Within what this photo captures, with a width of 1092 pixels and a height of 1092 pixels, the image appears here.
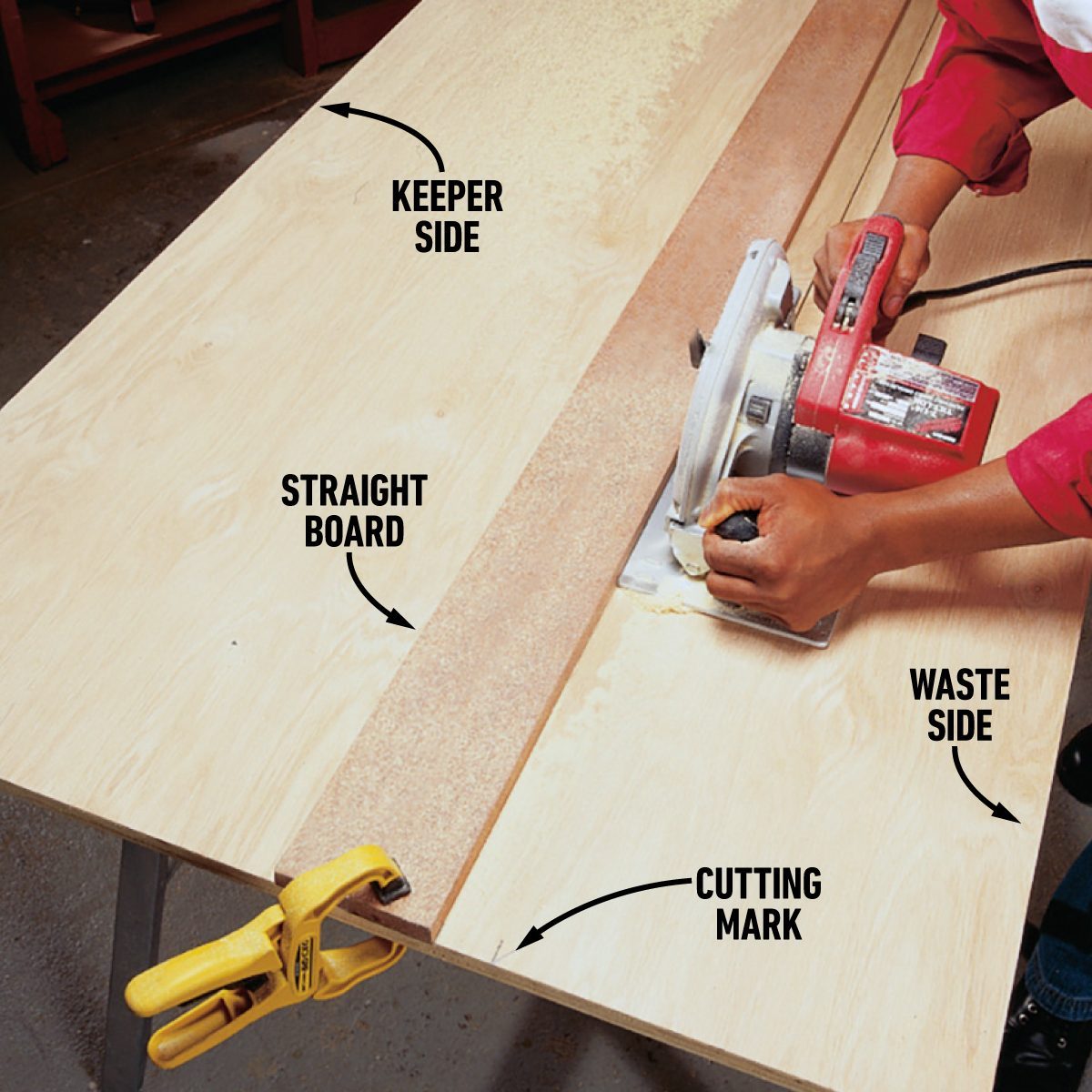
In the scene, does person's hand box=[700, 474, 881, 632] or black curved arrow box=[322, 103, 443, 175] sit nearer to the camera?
person's hand box=[700, 474, 881, 632]

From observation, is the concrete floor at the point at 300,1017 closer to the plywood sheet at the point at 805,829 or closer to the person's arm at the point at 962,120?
the plywood sheet at the point at 805,829

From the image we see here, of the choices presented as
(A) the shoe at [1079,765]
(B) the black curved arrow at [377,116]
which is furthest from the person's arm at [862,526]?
(B) the black curved arrow at [377,116]

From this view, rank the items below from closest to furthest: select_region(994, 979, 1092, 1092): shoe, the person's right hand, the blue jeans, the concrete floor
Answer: the person's right hand → the blue jeans → select_region(994, 979, 1092, 1092): shoe → the concrete floor

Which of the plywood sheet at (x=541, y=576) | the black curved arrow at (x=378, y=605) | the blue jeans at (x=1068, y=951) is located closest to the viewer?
the plywood sheet at (x=541, y=576)

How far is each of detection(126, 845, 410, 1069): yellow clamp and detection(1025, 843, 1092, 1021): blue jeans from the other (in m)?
1.04

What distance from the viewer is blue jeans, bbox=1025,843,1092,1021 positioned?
1739mm

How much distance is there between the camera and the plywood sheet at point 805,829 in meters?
1.07

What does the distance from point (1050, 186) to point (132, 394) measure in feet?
4.18

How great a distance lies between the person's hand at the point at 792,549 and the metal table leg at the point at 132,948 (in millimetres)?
713

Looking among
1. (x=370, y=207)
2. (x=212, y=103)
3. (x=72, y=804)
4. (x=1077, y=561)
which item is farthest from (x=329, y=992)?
(x=212, y=103)

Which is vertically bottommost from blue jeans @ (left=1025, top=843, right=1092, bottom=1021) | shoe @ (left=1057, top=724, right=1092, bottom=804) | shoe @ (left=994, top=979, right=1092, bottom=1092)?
shoe @ (left=994, top=979, right=1092, bottom=1092)

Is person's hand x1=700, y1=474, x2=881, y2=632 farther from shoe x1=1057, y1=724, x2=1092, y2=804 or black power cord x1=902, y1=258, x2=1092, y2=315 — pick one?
shoe x1=1057, y1=724, x2=1092, y2=804

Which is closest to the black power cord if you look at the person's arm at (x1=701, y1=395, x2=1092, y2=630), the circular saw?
the circular saw

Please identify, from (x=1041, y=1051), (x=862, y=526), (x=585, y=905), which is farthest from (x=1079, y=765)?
(x=585, y=905)
